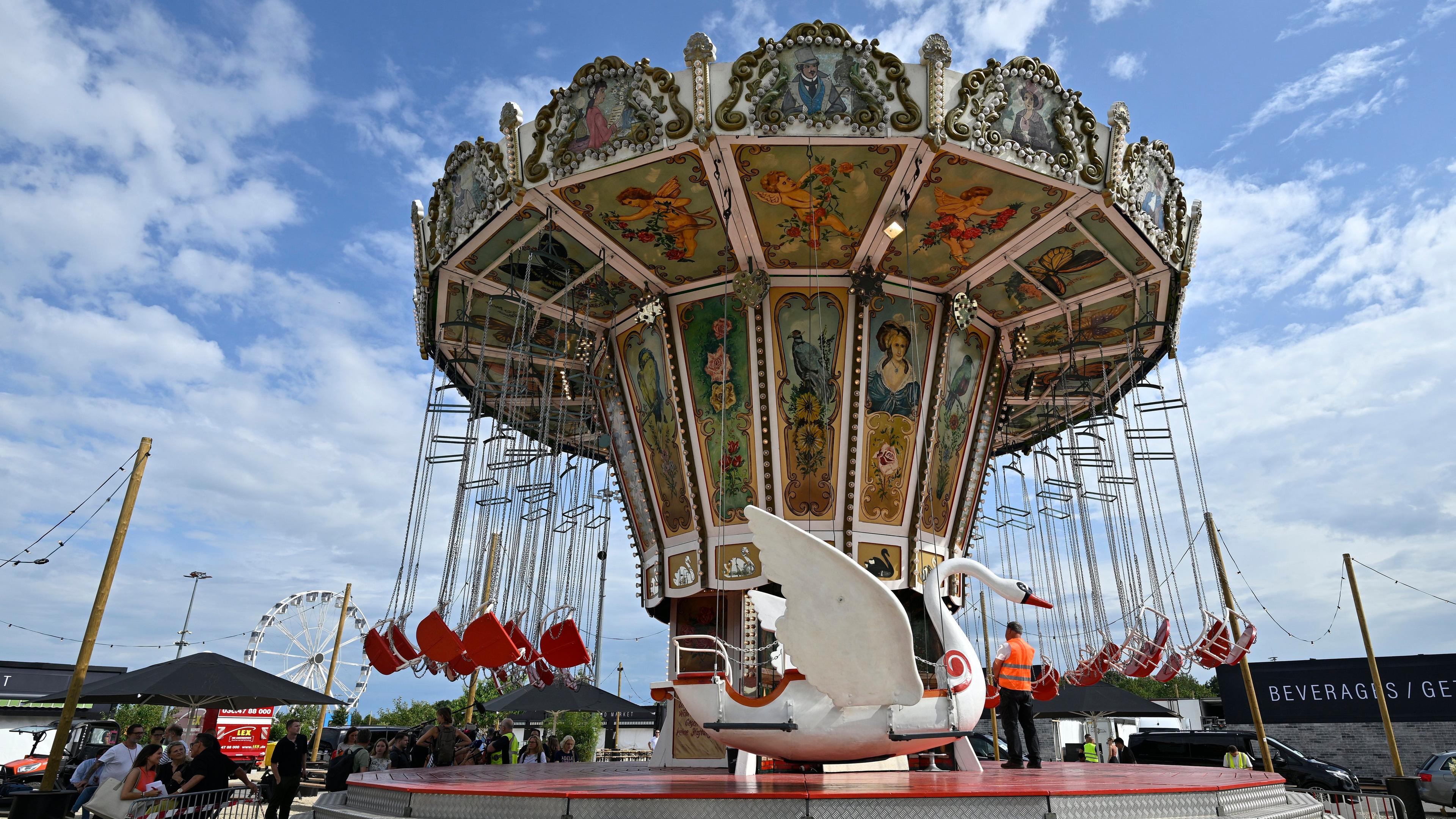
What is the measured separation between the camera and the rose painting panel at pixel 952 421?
1274 cm

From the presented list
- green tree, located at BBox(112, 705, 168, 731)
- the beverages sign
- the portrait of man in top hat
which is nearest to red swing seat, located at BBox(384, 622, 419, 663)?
the portrait of man in top hat

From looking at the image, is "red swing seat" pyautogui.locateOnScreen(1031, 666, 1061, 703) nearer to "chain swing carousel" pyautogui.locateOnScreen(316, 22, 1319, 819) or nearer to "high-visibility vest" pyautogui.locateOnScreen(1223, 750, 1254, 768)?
"chain swing carousel" pyautogui.locateOnScreen(316, 22, 1319, 819)

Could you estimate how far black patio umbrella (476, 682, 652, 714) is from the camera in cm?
1634

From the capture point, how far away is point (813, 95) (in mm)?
9211

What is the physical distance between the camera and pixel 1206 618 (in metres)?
10.1

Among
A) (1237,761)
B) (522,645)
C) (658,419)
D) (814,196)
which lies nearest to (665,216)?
(814,196)

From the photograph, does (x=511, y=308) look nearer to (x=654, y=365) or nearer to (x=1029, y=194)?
(x=654, y=365)

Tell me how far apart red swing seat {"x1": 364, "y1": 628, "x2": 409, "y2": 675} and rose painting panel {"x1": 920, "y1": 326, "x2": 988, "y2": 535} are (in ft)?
22.6

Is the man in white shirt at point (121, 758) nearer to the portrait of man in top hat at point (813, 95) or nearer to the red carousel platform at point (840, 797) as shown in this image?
the red carousel platform at point (840, 797)

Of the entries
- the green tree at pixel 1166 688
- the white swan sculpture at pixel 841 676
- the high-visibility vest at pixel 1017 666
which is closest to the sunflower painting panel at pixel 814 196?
the white swan sculpture at pixel 841 676

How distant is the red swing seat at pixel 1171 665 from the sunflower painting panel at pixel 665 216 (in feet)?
23.0

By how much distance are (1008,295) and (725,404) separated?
429 centimetres

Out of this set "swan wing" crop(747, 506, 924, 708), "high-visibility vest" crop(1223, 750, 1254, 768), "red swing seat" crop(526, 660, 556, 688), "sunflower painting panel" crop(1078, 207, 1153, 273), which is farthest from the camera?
"high-visibility vest" crop(1223, 750, 1254, 768)

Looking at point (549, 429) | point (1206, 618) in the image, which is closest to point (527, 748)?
point (549, 429)
